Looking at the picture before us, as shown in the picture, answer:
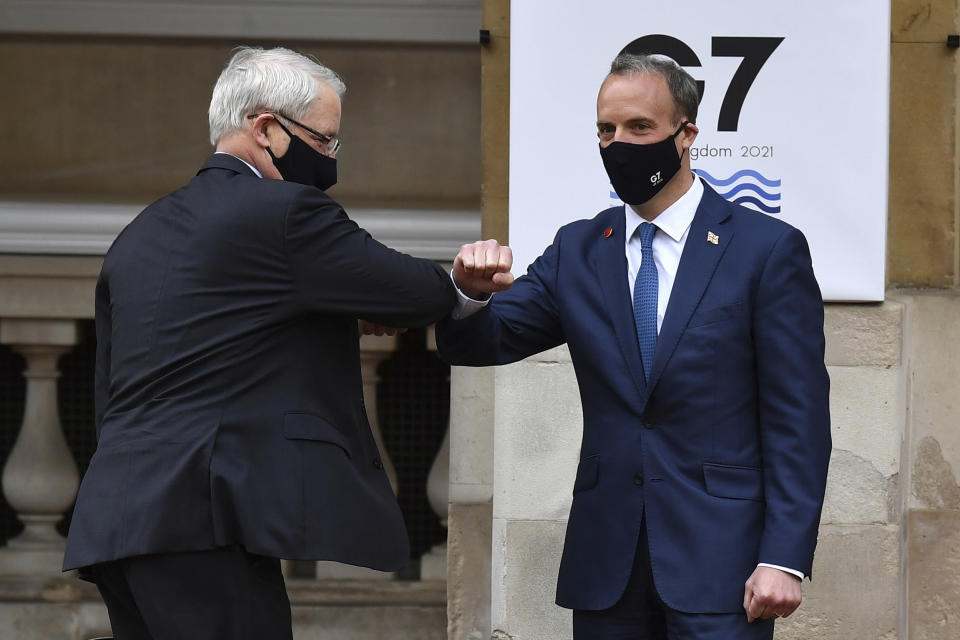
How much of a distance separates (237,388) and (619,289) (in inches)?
33.2

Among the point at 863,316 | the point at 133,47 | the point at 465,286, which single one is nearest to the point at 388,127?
the point at 133,47

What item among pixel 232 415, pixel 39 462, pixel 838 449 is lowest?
pixel 39 462

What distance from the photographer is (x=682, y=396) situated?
9.61 feet

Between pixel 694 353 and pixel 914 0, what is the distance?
7.03ft

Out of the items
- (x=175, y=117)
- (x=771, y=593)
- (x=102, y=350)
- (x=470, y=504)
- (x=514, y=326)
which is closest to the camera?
(x=771, y=593)

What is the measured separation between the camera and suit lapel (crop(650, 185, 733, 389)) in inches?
115

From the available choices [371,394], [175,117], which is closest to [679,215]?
[371,394]

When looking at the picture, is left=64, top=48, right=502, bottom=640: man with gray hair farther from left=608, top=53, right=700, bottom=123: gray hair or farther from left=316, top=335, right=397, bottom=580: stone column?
left=316, top=335, right=397, bottom=580: stone column

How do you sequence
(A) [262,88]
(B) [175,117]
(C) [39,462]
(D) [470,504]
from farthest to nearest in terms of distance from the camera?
(B) [175,117], (C) [39,462], (D) [470,504], (A) [262,88]

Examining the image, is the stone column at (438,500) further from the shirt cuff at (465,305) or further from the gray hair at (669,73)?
the gray hair at (669,73)

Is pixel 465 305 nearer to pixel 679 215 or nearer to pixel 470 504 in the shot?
pixel 679 215

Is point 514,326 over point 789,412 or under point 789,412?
over

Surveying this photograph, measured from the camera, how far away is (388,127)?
5410mm

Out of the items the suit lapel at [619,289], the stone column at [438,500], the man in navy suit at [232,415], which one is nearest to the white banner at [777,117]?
the stone column at [438,500]
